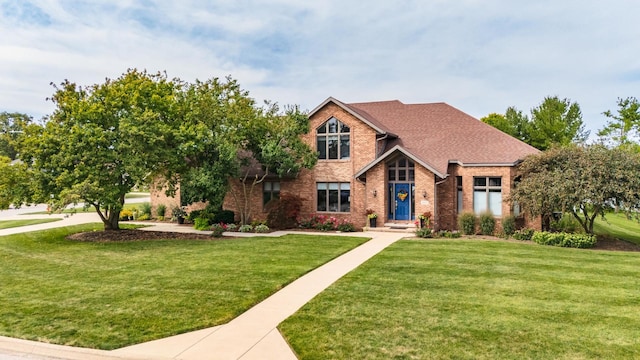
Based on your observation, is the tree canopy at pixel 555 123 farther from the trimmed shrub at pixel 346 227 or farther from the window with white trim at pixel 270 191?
the window with white trim at pixel 270 191

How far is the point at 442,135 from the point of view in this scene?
24.7 m

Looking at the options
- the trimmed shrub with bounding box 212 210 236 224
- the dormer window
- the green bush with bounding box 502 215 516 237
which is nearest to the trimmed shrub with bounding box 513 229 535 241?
the green bush with bounding box 502 215 516 237

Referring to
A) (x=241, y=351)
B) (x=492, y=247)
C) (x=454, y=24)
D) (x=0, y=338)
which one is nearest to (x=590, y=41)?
(x=454, y=24)

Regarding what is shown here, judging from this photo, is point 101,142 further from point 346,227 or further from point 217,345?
point 217,345

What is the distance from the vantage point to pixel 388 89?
34438 millimetres

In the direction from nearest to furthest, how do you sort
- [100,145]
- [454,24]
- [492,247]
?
[492,247]
[100,145]
[454,24]

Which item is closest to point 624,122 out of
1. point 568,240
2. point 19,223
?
point 568,240

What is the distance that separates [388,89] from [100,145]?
76.3 ft

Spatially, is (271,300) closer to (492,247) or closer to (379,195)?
(492,247)

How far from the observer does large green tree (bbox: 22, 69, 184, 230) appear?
17000 mm

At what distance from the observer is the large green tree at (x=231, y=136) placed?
66.9 ft

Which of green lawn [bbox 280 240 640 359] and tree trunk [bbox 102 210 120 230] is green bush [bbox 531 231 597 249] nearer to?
green lawn [bbox 280 240 640 359]

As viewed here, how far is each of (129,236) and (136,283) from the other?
32.2 feet

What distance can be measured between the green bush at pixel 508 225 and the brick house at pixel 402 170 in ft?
2.03
